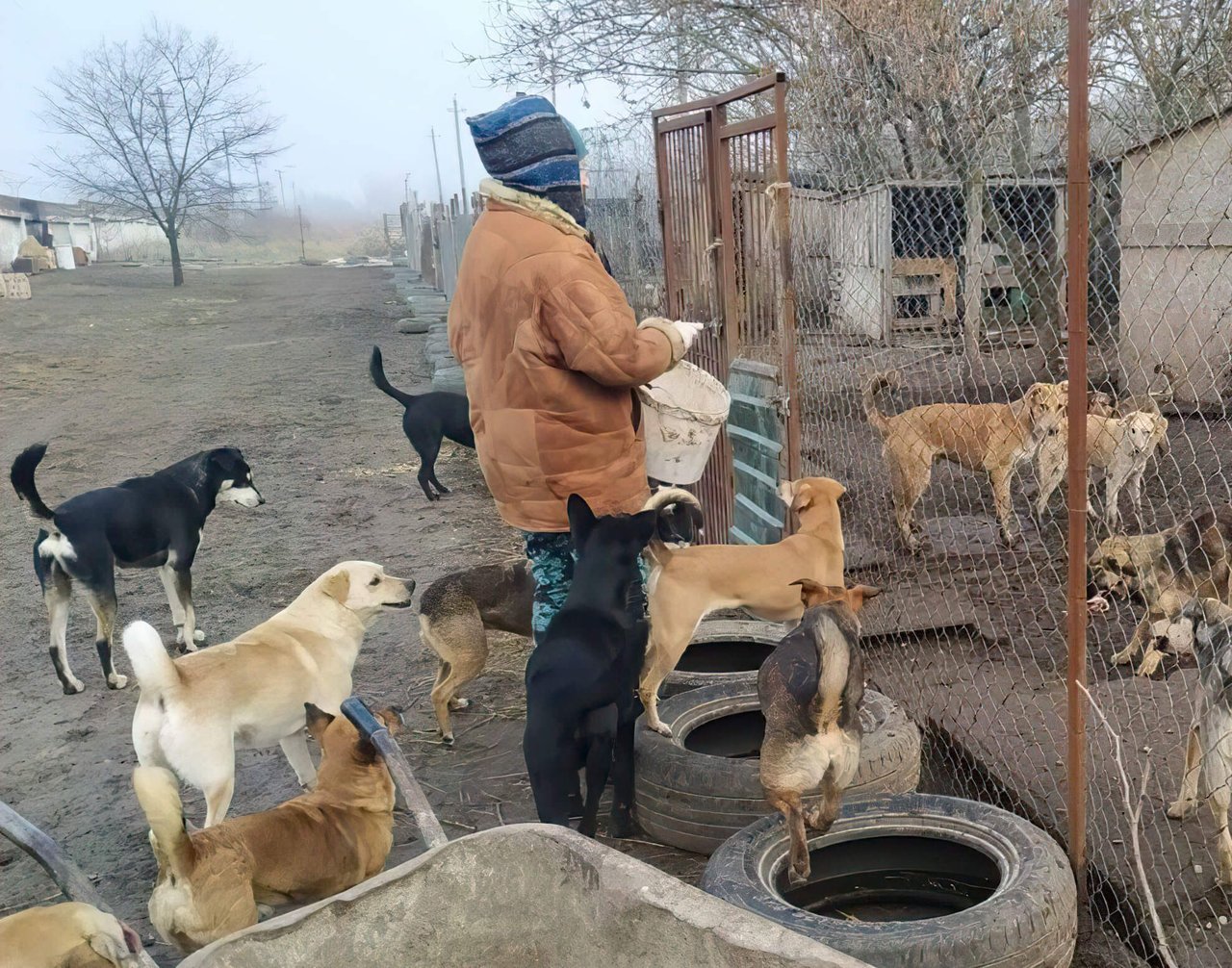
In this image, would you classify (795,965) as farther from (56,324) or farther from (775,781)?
(56,324)

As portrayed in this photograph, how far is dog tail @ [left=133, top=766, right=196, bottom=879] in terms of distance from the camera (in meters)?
2.63

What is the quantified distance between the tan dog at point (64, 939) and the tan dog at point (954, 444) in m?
5.88

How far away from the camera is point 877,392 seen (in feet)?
22.9

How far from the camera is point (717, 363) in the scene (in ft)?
19.8

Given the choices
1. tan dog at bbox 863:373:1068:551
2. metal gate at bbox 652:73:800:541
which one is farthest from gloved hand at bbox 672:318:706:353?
tan dog at bbox 863:373:1068:551

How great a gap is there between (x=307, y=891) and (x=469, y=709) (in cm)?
207

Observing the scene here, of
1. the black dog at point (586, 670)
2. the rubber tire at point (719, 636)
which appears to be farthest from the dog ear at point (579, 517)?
the rubber tire at point (719, 636)

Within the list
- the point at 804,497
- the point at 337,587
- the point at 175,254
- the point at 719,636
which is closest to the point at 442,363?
the point at 337,587

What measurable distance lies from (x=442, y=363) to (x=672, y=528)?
36.7 feet

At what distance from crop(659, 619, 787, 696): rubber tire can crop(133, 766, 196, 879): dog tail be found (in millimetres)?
2122

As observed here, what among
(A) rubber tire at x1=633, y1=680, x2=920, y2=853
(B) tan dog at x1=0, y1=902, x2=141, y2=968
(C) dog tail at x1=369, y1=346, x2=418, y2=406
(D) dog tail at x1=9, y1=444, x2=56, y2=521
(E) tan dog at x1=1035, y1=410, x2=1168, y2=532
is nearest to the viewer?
(B) tan dog at x1=0, y1=902, x2=141, y2=968

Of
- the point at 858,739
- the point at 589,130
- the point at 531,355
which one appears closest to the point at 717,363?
the point at 531,355

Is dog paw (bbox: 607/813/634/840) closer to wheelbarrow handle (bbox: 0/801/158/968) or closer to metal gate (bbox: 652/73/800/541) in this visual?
wheelbarrow handle (bbox: 0/801/158/968)

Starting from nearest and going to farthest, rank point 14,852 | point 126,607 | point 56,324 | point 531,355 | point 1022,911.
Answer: point 1022,911
point 531,355
point 14,852
point 126,607
point 56,324
